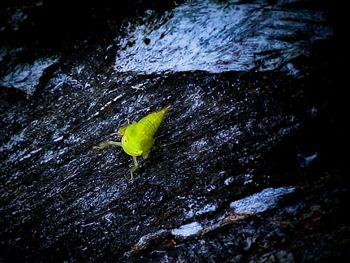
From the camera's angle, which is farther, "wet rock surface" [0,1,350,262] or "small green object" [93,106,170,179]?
"small green object" [93,106,170,179]

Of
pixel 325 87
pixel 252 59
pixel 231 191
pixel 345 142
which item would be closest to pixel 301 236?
pixel 231 191

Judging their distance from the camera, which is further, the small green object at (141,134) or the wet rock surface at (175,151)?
the small green object at (141,134)

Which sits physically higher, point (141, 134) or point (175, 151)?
point (141, 134)

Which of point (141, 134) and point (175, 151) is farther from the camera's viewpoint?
point (175, 151)
